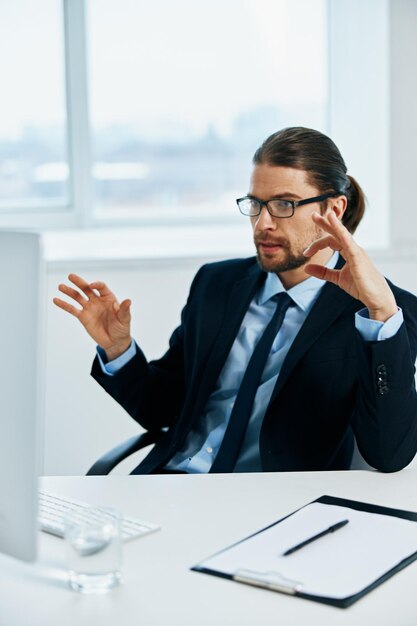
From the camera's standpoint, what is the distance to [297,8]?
3.73m

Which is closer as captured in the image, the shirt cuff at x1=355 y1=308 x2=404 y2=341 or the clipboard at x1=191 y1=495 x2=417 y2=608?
the clipboard at x1=191 y1=495 x2=417 y2=608

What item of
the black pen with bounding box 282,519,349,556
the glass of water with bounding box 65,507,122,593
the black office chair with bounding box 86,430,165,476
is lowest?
the black office chair with bounding box 86,430,165,476

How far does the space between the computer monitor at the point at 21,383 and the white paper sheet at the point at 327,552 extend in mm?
297

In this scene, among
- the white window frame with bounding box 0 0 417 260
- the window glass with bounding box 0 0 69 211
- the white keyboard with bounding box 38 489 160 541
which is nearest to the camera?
the white keyboard with bounding box 38 489 160 541

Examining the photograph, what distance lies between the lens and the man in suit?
1.80m

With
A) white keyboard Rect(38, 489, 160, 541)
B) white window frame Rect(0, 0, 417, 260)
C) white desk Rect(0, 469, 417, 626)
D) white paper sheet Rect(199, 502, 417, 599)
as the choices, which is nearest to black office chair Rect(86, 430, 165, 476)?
white desk Rect(0, 469, 417, 626)

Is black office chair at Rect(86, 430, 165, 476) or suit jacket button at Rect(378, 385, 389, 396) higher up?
suit jacket button at Rect(378, 385, 389, 396)

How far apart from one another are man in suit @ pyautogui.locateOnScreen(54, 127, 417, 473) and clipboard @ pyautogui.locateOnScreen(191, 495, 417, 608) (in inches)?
11.3

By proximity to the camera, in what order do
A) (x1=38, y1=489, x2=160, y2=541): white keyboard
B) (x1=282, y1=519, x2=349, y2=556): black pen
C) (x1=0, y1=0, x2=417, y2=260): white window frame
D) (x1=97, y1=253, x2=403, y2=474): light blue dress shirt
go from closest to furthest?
(x1=282, y1=519, x2=349, y2=556): black pen
(x1=38, y1=489, x2=160, y2=541): white keyboard
(x1=97, y1=253, x2=403, y2=474): light blue dress shirt
(x1=0, y1=0, x2=417, y2=260): white window frame

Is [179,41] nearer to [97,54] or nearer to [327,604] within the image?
[97,54]

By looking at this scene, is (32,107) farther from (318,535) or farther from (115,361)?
(318,535)

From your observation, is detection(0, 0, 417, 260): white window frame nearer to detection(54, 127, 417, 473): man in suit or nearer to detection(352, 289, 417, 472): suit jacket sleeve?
detection(54, 127, 417, 473): man in suit

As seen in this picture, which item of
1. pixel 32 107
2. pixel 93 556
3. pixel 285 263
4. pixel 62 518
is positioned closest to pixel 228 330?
pixel 285 263

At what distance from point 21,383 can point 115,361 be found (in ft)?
3.39
